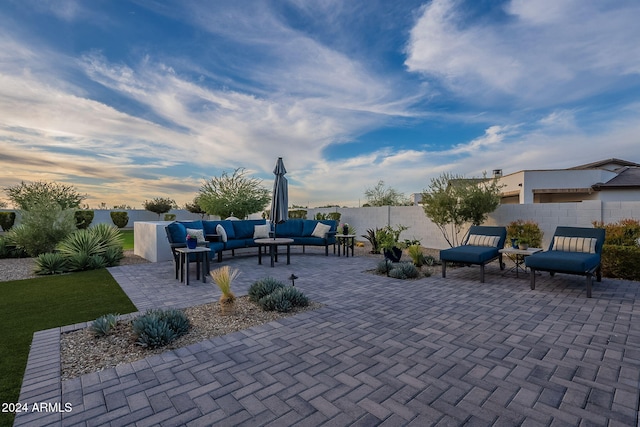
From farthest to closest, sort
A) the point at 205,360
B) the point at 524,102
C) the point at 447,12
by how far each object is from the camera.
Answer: the point at 524,102
the point at 447,12
the point at 205,360

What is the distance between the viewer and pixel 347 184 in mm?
15906

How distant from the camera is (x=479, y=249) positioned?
6.05 meters

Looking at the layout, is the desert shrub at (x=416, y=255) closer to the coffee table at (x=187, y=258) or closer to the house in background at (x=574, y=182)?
the coffee table at (x=187, y=258)

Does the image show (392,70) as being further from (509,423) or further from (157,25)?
(509,423)

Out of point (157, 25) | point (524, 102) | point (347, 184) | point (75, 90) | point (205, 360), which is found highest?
point (157, 25)

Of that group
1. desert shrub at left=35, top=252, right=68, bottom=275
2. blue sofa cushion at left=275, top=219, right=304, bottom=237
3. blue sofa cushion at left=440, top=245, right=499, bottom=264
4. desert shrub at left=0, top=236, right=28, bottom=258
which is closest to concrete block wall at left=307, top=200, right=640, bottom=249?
blue sofa cushion at left=440, top=245, right=499, bottom=264

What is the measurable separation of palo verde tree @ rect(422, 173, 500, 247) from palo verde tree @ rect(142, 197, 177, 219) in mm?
22916

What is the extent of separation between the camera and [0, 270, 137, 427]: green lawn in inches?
97.0

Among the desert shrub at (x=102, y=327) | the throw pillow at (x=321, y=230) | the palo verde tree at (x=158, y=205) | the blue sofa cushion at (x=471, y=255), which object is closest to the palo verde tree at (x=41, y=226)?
the throw pillow at (x=321, y=230)

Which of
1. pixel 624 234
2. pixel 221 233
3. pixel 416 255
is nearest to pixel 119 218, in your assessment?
pixel 221 233

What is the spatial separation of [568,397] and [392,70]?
824 centimetres

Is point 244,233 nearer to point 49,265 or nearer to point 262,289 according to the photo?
point 49,265

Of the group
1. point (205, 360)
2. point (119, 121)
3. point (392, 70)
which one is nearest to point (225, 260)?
point (119, 121)

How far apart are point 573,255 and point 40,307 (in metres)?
8.21
